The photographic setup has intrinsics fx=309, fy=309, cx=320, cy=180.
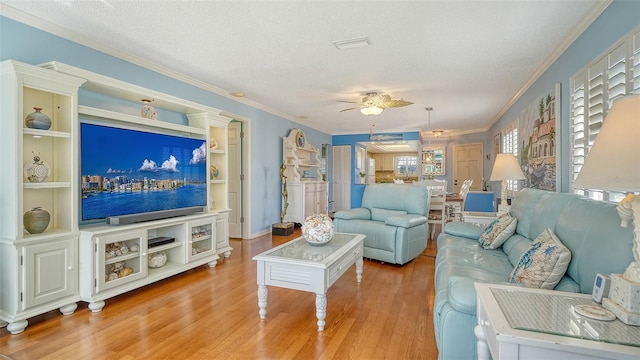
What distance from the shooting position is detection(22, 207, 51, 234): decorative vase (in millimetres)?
2361

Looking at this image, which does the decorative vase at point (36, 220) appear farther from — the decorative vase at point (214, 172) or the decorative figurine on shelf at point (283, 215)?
the decorative figurine on shelf at point (283, 215)

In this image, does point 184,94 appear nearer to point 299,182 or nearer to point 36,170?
point 36,170

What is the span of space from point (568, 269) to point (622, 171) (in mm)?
829

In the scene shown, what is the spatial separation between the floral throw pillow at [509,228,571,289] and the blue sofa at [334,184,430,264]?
204 cm

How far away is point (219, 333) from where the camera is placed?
2244mm

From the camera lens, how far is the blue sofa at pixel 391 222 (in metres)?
3.82

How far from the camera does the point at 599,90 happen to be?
223 centimetres

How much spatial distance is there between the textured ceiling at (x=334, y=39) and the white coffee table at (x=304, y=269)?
189 cm

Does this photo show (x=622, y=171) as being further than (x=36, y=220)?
No

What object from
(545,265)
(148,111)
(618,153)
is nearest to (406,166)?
(148,111)

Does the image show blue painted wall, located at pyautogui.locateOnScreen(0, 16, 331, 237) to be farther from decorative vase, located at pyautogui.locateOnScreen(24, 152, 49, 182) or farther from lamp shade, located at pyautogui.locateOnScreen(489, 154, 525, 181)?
lamp shade, located at pyautogui.locateOnScreen(489, 154, 525, 181)

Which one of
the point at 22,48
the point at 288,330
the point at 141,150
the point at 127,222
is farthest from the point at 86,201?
the point at 288,330

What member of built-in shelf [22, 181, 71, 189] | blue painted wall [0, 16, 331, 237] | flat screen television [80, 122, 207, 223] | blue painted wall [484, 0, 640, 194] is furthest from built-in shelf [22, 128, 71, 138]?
blue painted wall [484, 0, 640, 194]

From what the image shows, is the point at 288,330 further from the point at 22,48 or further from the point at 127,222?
the point at 22,48
